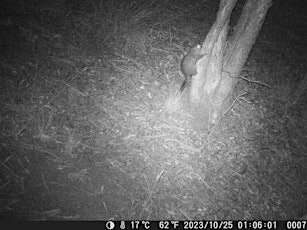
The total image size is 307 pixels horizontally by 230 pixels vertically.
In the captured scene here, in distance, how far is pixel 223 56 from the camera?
2717 mm

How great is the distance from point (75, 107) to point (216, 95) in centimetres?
148

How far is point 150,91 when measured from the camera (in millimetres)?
2936

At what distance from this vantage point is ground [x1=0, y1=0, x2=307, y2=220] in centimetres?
207

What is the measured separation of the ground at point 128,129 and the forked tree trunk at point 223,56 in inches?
7.7

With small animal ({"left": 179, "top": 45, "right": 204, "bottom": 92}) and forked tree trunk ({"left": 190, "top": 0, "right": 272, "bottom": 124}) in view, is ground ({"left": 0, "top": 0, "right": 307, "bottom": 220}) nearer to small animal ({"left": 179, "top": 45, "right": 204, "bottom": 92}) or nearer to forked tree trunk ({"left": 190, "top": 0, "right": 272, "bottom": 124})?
forked tree trunk ({"left": 190, "top": 0, "right": 272, "bottom": 124})

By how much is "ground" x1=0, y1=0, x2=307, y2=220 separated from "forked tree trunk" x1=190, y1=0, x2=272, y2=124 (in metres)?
0.20

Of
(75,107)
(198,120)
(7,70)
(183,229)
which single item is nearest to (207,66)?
(198,120)

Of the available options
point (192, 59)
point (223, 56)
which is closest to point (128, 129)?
point (192, 59)

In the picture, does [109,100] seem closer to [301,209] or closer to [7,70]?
[7,70]

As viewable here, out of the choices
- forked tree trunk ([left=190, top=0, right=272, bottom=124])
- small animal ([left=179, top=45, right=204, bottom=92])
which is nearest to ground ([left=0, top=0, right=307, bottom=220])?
forked tree trunk ([left=190, top=0, right=272, bottom=124])

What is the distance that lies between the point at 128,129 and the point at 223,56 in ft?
4.09
